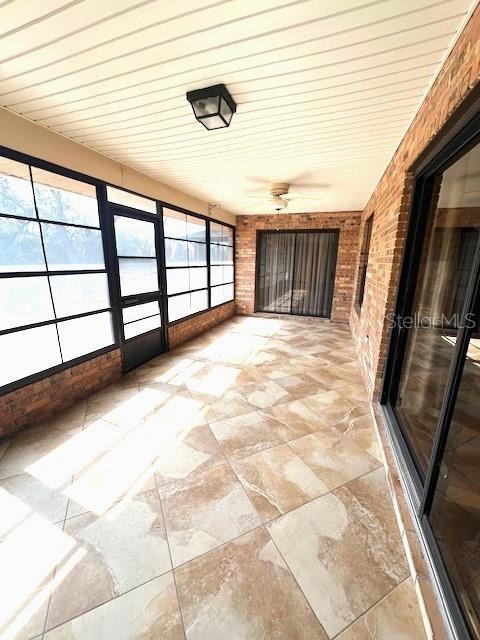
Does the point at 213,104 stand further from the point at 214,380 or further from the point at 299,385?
the point at 299,385

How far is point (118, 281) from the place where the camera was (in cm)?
312

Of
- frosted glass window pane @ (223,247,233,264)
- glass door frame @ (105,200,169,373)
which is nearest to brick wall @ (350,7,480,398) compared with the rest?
glass door frame @ (105,200,169,373)

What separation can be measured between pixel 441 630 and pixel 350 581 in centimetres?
34

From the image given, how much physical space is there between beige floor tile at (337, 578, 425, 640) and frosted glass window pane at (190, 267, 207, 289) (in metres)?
4.46

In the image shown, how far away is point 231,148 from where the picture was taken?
2.53 m

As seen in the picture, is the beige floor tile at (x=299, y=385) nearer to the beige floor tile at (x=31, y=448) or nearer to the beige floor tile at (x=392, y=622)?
the beige floor tile at (x=392, y=622)

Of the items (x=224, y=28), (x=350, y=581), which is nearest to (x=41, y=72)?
(x=224, y=28)

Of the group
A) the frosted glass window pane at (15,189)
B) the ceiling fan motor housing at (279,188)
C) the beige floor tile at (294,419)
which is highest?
the ceiling fan motor housing at (279,188)

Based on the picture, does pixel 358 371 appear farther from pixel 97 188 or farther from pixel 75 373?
pixel 97 188

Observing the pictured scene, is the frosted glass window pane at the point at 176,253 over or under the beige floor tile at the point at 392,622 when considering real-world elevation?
over

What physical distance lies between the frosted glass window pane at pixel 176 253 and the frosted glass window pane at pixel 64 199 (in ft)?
4.21

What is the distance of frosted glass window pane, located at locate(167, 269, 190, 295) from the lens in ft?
13.6

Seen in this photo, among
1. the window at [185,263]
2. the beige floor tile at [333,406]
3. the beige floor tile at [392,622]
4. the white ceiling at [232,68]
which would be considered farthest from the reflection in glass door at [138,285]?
the beige floor tile at [392,622]

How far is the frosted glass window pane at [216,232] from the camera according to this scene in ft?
17.5
